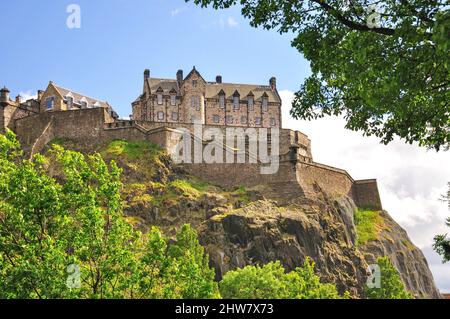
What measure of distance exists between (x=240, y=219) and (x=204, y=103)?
27567 millimetres

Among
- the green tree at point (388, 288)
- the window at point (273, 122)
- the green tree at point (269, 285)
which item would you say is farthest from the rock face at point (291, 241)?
the window at point (273, 122)

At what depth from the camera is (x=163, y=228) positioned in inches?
2028

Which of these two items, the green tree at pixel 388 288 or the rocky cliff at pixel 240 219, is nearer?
the green tree at pixel 388 288

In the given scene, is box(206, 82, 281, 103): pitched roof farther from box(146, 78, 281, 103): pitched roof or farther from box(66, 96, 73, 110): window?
box(66, 96, 73, 110): window

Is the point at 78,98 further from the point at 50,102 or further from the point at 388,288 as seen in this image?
the point at 388,288

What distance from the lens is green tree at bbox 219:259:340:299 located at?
38.8 metres

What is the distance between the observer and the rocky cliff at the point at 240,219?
51000 mm

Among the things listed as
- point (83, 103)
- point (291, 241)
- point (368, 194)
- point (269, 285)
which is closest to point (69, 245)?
point (269, 285)

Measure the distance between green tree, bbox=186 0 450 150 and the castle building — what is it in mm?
59373

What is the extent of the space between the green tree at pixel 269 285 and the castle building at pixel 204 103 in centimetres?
3377

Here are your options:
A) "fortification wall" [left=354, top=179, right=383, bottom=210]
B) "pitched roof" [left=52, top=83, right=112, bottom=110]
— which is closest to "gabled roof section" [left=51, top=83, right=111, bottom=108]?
"pitched roof" [left=52, top=83, right=112, bottom=110]

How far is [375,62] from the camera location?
1175cm

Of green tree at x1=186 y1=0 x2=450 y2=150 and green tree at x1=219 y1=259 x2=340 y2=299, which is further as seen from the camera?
green tree at x1=219 y1=259 x2=340 y2=299

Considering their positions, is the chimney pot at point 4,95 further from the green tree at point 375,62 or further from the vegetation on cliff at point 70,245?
the green tree at point 375,62
